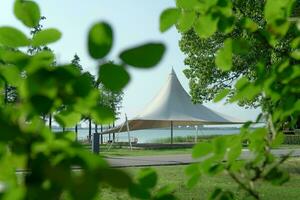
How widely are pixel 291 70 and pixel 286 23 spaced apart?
0.10 metres

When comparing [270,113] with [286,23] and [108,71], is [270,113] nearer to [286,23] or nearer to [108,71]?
[286,23]

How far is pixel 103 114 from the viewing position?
841mm

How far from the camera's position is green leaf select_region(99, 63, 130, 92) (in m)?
0.75

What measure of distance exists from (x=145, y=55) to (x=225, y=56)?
0.43 meters

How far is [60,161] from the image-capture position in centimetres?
65

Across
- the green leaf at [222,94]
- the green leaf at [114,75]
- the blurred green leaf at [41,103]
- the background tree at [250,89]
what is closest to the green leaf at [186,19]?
the background tree at [250,89]

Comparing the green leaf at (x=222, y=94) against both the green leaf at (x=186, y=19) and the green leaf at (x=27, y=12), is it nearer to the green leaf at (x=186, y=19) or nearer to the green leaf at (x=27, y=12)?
the green leaf at (x=186, y=19)

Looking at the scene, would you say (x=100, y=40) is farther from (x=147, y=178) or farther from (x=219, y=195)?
(x=219, y=195)

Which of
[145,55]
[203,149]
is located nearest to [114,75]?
[145,55]

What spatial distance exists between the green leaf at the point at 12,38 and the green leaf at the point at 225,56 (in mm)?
443

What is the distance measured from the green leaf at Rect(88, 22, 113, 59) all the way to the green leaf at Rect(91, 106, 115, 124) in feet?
0.45

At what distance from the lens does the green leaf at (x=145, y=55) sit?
2.34ft

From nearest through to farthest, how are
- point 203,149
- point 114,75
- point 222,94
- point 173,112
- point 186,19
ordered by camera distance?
1. point 114,75
2. point 203,149
3. point 186,19
4. point 222,94
5. point 173,112

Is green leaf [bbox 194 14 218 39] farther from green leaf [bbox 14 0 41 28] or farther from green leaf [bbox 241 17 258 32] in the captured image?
green leaf [bbox 14 0 41 28]
